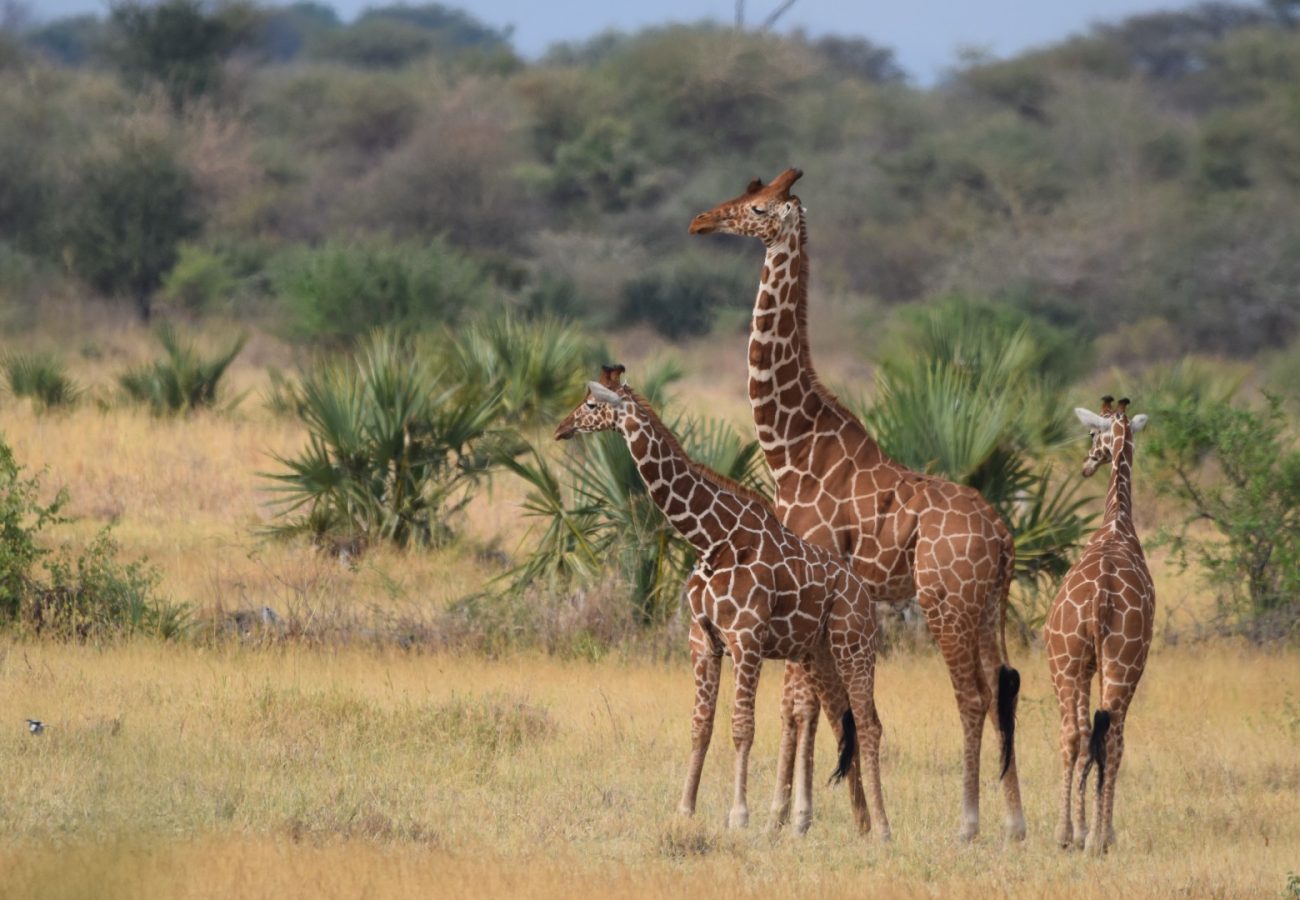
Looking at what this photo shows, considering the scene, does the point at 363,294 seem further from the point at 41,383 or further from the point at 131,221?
the point at 131,221

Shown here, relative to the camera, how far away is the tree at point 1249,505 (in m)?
13.2

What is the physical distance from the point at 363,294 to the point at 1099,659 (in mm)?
21187

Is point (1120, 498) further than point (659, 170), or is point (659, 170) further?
point (659, 170)

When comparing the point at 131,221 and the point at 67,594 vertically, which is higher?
the point at 131,221

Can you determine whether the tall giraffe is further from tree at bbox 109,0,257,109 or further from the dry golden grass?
tree at bbox 109,0,257,109

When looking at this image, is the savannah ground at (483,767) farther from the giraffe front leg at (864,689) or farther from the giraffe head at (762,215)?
the giraffe head at (762,215)

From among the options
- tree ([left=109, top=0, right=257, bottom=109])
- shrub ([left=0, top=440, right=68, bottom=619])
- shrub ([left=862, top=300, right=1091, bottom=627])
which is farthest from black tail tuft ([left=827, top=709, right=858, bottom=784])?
tree ([left=109, top=0, right=257, bottom=109])

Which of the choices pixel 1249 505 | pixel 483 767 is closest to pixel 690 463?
pixel 483 767

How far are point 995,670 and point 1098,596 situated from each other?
0.66 m

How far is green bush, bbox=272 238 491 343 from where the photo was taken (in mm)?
28125

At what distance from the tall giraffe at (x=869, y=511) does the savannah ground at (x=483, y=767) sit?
0.60 meters

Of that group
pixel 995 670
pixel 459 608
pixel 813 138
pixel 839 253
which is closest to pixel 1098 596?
pixel 995 670

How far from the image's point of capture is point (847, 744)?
318 inches

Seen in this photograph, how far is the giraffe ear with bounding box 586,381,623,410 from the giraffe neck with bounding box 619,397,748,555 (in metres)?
0.05
